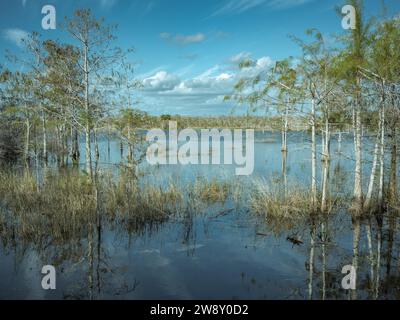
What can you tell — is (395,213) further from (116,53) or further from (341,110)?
(116,53)

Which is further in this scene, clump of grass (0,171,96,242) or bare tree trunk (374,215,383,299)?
clump of grass (0,171,96,242)

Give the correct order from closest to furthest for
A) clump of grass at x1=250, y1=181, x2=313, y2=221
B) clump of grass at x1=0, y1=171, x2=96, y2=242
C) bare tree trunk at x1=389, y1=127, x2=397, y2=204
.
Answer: clump of grass at x1=0, y1=171, x2=96, y2=242 < bare tree trunk at x1=389, y1=127, x2=397, y2=204 < clump of grass at x1=250, y1=181, x2=313, y2=221

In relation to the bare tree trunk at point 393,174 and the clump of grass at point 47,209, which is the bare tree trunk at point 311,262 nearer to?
the bare tree trunk at point 393,174

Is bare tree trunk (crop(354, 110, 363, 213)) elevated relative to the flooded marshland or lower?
elevated

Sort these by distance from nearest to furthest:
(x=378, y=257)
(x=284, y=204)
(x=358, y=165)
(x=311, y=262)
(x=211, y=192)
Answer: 1. (x=311, y=262)
2. (x=378, y=257)
3. (x=358, y=165)
4. (x=284, y=204)
5. (x=211, y=192)

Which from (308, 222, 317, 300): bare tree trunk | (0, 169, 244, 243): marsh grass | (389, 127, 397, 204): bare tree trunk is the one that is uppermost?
(389, 127, 397, 204): bare tree trunk

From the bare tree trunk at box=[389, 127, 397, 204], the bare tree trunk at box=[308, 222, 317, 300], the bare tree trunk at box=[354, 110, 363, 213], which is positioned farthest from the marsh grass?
the bare tree trunk at box=[389, 127, 397, 204]

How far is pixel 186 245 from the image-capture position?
9.16m

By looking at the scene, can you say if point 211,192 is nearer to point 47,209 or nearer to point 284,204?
point 284,204

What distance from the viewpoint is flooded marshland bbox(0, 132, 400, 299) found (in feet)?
21.7

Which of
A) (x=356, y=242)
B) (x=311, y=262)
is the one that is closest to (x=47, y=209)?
(x=311, y=262)

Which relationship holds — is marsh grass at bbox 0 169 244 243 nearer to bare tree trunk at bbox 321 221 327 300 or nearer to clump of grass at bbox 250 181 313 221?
clump of grass at bbox 250 181 313 221
